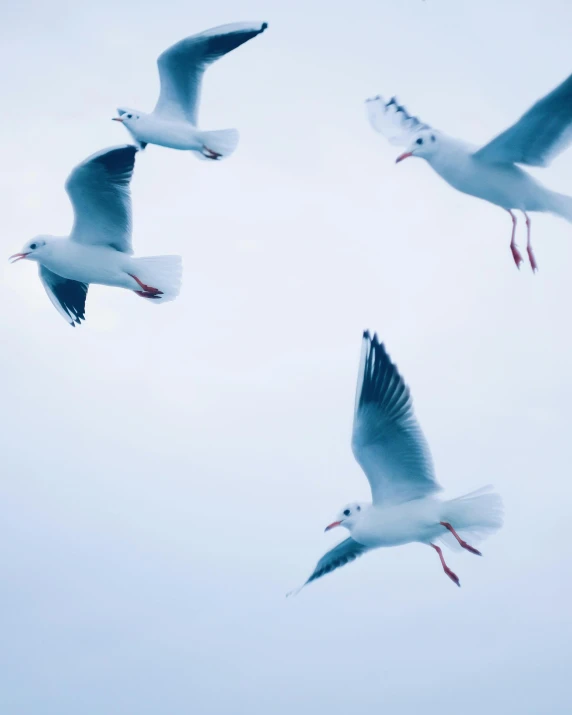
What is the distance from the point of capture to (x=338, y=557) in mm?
8180

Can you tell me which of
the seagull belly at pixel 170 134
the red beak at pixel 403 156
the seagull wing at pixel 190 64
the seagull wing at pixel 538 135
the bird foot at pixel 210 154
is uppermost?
the seagull wing at pixel 190 64

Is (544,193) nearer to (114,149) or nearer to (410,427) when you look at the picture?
(410,427)

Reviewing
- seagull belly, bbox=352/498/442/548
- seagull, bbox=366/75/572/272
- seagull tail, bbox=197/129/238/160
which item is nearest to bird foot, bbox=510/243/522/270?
seagull, bbox=366/75/572/272

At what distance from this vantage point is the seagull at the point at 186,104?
938 cm

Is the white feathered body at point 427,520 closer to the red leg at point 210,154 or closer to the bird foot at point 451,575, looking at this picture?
the bird foot at point 451,575

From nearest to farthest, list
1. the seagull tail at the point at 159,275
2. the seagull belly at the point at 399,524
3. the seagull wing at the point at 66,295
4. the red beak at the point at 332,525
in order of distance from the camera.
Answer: the seagull belly at the point at 399,524 < the red beak at the point at 332,525 < the seagull tail at the point at 159,275 < the seagull wing at the point at 66,295

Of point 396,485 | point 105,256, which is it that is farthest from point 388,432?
point 105,256

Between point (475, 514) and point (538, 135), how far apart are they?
87.2 inches

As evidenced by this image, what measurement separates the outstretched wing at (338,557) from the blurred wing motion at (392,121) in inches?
107

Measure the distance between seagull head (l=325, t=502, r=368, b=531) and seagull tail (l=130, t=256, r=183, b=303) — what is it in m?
1.98

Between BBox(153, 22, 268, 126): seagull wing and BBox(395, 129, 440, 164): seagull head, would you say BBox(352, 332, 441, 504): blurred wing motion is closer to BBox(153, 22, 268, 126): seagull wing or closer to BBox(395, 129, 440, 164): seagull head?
BBox(395, 129, 440, 164): seagull head

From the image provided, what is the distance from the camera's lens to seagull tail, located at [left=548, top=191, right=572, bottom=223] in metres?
7.15

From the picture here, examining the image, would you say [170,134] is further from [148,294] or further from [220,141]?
[148,294]

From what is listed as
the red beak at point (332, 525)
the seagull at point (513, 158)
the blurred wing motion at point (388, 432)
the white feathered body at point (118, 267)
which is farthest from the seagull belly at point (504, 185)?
the white feathered body at point (118, 267)
